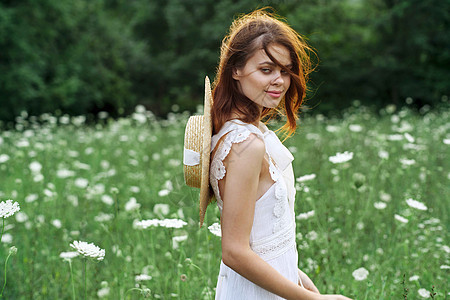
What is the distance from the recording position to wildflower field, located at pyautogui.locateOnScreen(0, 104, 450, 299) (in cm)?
203

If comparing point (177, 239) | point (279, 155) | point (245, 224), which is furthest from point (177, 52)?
point (245, 224)

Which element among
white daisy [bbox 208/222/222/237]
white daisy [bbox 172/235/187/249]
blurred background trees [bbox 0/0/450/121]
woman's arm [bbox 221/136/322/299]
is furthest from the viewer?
blurred background trees [bbox 0/0/450/121]

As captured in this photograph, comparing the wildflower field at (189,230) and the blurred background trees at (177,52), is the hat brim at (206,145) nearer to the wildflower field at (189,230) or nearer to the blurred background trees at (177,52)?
the wildflower field at (189,230)

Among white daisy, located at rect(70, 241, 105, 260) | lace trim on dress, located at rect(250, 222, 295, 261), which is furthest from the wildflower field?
lace trim on dress, located at rect(250, 222, 295, 261)

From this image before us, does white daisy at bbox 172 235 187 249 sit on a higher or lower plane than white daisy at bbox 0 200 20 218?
lower

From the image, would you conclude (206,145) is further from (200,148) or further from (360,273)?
(360,273)

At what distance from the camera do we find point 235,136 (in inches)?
46.1

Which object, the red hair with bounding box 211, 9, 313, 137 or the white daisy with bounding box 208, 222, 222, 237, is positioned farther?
the white daisy with bounding box 208, 222, 222, 237

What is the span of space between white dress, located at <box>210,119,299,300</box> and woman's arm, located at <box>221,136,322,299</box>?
65 millimetres

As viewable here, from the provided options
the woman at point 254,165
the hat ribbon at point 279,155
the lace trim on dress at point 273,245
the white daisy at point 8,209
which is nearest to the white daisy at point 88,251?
the white daisy at point 8,209

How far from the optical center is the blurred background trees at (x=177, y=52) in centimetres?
1695

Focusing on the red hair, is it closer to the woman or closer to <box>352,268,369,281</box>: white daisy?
the woman

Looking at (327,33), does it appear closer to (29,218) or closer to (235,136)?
(29,218)

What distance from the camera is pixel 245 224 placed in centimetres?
112
